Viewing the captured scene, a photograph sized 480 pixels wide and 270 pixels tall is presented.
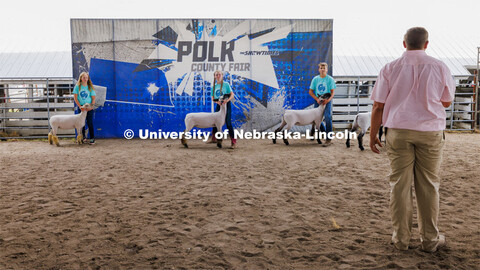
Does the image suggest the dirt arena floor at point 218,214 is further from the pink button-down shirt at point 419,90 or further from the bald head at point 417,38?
the bald head at point 417,38

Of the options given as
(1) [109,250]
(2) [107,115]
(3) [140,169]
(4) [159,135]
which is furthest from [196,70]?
(1) [109,250]

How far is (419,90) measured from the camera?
2979 mm

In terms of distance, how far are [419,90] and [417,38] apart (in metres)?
0.41

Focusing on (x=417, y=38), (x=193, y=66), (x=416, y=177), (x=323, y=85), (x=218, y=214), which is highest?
(x=193, y=66)

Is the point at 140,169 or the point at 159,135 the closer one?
the point at 140,169

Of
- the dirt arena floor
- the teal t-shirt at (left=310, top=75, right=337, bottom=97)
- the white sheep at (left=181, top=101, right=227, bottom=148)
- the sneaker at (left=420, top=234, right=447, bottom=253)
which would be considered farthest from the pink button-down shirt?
the teal t-shirt at (left=310, top=75, right=337, bottom=97)

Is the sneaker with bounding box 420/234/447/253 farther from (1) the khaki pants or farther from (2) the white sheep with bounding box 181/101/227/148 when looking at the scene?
(2) the white sheep with bounding box 181/101/227/148

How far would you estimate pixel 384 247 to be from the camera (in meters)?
3.17

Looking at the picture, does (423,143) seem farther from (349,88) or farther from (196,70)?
(349,88)

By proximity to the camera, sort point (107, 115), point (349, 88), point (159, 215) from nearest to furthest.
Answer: point (159, 215)
point (107, 115)
point (349, 88)

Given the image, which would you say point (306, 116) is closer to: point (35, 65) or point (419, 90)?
point (419, 90)

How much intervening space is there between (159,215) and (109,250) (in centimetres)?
96

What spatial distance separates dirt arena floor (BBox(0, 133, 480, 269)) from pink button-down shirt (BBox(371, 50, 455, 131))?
104 centimetres

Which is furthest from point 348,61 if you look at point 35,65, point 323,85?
point 35,65
